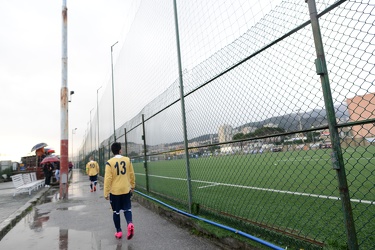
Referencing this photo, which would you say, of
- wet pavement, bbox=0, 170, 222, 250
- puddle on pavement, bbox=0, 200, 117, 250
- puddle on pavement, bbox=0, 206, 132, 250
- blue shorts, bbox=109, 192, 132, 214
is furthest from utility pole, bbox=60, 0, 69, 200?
blue shorts, bbox=109, 192, 132, 214

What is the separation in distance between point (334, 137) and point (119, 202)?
12.4 feet

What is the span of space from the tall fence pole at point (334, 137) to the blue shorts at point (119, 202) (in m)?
3.61

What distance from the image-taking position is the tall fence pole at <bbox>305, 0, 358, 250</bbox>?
2355 mm

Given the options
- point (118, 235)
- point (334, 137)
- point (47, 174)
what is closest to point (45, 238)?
point (118, 235)

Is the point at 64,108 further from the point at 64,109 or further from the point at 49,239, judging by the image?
the point at 49,239

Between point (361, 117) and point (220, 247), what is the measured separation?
8.68ft

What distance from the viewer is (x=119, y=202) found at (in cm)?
482

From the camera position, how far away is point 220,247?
3859mm

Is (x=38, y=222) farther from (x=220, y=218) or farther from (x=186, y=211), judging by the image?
(x=220, y=218)

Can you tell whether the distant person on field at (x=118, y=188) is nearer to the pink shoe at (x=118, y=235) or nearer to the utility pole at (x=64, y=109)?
the pink shoe at (x=118, y=235)

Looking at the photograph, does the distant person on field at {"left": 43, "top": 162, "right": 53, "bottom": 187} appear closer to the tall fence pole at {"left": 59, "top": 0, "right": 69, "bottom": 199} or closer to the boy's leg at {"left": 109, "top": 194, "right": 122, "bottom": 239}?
the tall fence pole at {"left": 59, "top": 0, "right": 69, "bottom": 199}

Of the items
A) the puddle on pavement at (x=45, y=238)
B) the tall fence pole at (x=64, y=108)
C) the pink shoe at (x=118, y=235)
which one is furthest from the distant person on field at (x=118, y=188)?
the tall fence pole at (x=64, y=108)

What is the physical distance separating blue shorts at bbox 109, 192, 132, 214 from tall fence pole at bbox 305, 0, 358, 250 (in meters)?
3.61

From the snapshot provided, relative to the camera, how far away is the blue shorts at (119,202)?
4.76 metres
